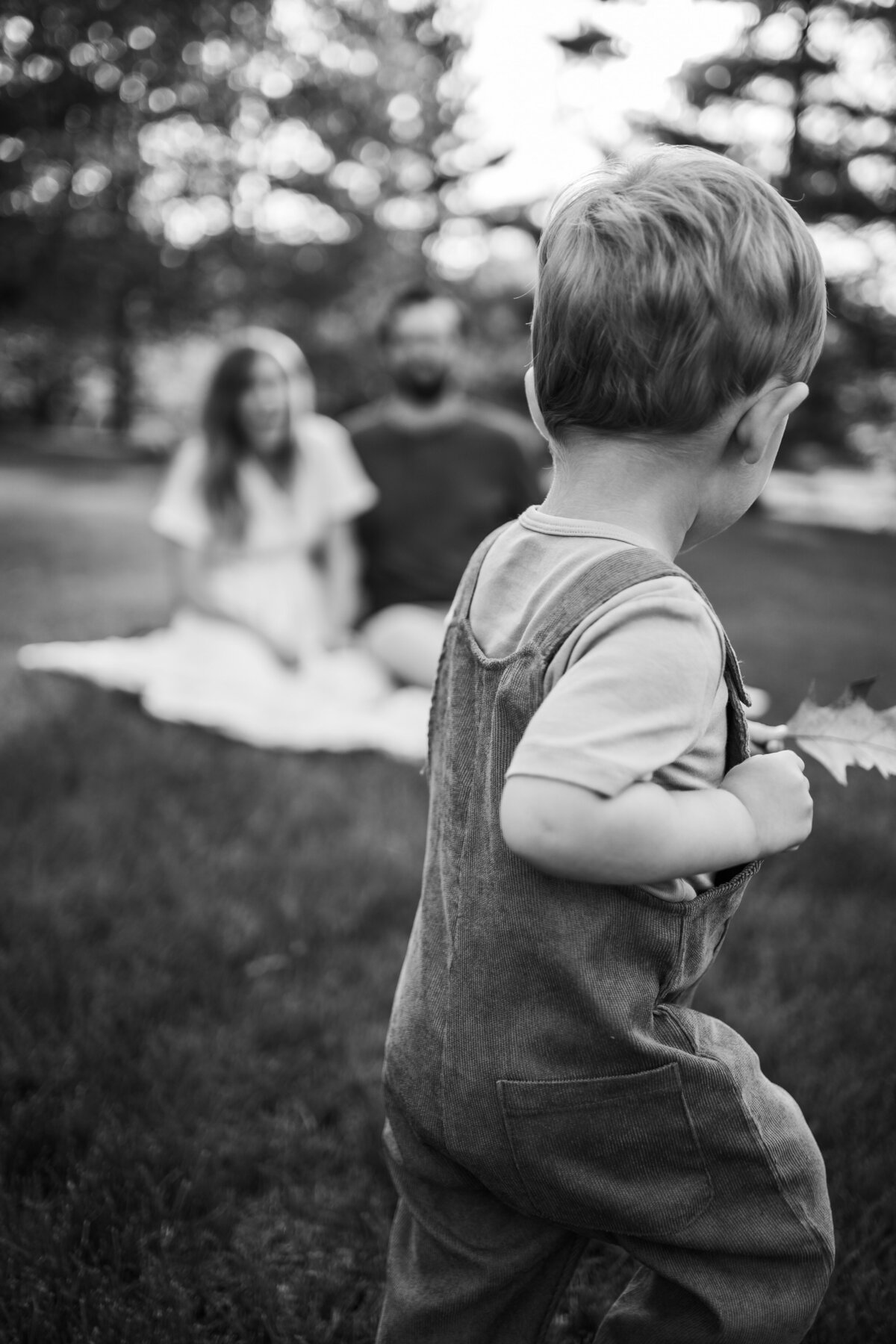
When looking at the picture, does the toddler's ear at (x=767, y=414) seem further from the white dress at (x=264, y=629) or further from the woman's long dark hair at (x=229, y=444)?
the woman's long dark hair at (x=229, y=444)

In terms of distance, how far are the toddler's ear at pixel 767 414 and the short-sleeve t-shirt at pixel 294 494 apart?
417 centimetres

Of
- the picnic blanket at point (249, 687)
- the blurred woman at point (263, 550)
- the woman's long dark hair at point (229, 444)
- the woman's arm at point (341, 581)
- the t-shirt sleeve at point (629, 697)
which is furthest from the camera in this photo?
the woman's arm at point (341, 581)

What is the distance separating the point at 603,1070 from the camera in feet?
3.61

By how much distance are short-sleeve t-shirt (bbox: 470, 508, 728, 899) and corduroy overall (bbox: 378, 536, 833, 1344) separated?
0.04 meters

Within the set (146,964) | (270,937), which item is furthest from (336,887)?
(146,964)

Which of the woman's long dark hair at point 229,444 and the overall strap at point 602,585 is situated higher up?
the overall strap at point 602,585

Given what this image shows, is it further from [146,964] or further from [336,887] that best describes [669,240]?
[336,887]

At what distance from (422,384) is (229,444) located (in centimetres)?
100

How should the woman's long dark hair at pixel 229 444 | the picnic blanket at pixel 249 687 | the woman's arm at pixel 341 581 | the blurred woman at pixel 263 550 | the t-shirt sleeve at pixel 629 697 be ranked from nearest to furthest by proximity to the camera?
the t-shirt sleeve at pixel 629 697 < the picnic blanket at pixel 249 687 < the blurred woman at pixel 263 550 < the woman's long dark hair at pixel 229 444 < the woman's arm at pixel 341 581

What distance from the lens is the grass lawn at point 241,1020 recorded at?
1.66 meters

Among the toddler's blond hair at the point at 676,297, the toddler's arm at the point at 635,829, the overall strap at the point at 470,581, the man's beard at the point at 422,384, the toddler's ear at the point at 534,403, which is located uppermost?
the toddler's blond hair at the point at 676,297

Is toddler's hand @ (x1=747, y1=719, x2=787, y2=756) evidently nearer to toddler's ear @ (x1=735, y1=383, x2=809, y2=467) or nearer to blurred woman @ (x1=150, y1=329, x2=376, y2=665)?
toddler's ear @ (x1=735, y1=383, x2=809, y2=467)

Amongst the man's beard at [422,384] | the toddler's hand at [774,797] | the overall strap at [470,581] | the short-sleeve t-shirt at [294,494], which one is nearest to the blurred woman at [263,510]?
the short-sleeve t-shirt at [294,494]

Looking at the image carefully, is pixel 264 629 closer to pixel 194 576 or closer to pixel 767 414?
pixel 194 576
